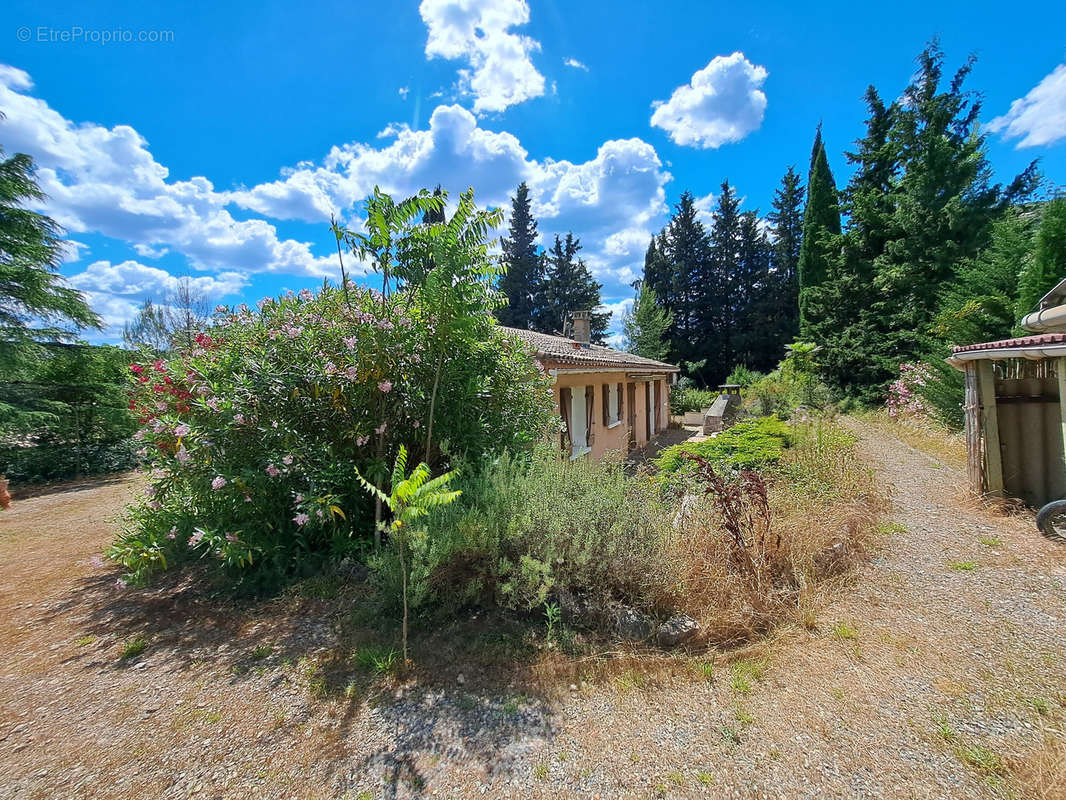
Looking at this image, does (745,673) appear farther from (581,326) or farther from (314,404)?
(581,326)

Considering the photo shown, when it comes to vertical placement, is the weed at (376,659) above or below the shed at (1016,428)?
below

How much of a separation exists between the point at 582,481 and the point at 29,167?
1494 centimetres

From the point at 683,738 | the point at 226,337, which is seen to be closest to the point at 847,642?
the point at 683,738

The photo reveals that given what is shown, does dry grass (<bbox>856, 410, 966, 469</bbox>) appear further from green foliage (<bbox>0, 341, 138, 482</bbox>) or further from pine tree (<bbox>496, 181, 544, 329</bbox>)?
pine tree (<bbox>496, 181, 544, 329</bbox>)

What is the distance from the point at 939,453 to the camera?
8320mm

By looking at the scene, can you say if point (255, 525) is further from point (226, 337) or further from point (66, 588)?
point (66, 588)

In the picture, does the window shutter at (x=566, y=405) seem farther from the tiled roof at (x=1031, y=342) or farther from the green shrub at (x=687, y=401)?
the green shrub at (x=687, y=401)

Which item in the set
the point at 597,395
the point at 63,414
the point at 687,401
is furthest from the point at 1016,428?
the point at 63,414

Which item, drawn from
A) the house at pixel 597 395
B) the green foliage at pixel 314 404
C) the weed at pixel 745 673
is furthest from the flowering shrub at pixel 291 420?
the weed at pixel 745 673

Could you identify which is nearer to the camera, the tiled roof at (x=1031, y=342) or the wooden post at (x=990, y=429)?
the tiled roof at (x=1031, y=342)

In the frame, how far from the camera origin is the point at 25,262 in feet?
30.9

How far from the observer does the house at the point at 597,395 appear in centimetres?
843

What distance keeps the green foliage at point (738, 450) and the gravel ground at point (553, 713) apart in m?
2.56

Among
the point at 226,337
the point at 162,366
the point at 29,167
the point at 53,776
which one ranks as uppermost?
the point at 29,167
